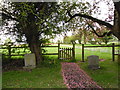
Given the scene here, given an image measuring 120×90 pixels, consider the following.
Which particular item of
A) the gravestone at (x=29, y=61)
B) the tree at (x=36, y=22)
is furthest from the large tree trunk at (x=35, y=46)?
the gravestone at (x=29, y=61)

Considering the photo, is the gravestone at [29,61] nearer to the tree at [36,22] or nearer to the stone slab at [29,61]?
the stone slab at [29,61]

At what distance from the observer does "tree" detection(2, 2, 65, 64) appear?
6961 millimetres

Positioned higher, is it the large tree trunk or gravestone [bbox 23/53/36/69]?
the large tree trunk

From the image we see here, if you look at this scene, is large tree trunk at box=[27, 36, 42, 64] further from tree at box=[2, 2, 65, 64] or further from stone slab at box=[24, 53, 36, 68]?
stone slab at box=[24, 53, 36, 68]

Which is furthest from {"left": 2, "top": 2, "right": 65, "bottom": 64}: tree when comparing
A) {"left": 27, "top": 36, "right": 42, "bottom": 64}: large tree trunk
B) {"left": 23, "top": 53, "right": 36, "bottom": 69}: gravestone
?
{"left": 23, "top": 53, "right": 36, "bottom": 69}: gravestone

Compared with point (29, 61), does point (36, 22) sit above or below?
above

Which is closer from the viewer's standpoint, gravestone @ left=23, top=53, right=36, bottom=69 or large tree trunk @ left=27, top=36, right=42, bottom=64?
gravestone @ left=23, top=53, right=36, bottom=69

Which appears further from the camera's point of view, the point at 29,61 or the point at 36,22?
the point at 36,22

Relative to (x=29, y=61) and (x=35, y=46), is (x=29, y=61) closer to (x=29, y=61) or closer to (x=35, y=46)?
(x=29, y=61)

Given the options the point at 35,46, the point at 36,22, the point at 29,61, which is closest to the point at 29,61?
the point at 29,61

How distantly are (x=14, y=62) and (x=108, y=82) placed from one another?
6551mm

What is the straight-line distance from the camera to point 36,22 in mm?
7324

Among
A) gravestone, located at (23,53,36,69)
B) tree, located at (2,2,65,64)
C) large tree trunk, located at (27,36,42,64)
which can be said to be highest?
tree, located at (2,2,65,64)

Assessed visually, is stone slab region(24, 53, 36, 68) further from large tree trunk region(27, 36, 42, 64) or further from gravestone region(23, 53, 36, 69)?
large tree trunk region(27, 36, 42, 64)
